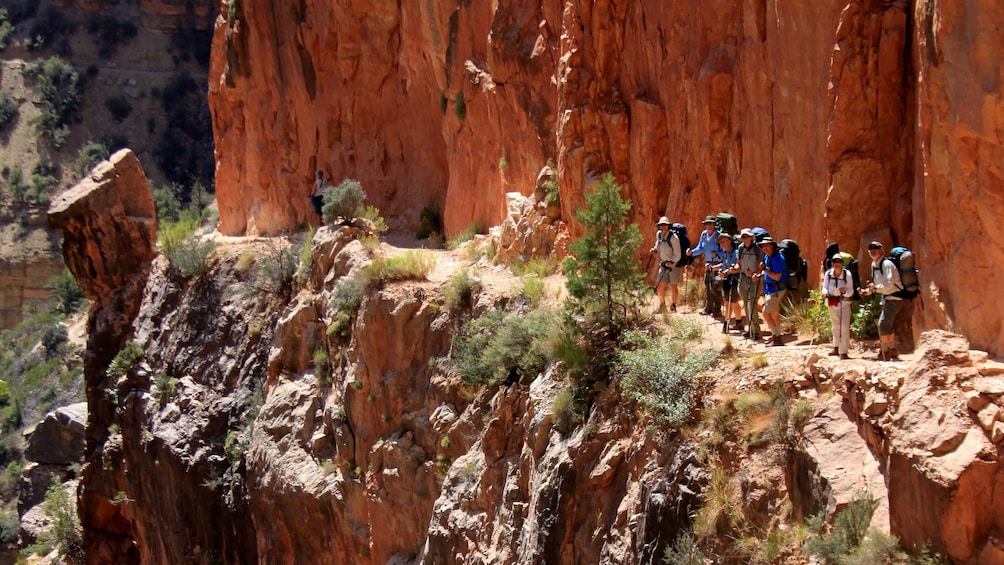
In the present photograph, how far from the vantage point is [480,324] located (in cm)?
1526

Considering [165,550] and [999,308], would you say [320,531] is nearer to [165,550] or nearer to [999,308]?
[165,550]

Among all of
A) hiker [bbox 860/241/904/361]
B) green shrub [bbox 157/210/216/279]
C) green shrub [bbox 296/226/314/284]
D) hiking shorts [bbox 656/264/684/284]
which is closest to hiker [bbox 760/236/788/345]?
hiker [bbox 860/241/904/361]

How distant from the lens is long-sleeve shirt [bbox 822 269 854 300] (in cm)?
1017

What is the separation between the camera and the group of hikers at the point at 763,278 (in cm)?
973

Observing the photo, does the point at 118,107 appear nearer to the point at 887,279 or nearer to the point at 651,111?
the point at 651,111

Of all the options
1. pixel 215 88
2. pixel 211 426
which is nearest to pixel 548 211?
pixel 211 426

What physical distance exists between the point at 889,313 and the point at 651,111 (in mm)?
6627

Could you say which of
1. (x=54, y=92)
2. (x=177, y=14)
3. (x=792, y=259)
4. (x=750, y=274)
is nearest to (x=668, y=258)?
(x=750, y=274)

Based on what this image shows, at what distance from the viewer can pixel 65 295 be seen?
176 ft

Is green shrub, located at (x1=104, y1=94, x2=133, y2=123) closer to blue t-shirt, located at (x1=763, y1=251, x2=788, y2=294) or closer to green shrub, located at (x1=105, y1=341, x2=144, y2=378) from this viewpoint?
green shrub, located at (x1=105, y1=341, x2=144, y2=378)

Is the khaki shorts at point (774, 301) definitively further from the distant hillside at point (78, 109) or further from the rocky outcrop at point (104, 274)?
the distant hillside at point (78, 109)

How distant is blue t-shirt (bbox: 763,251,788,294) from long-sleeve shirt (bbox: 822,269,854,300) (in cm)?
93

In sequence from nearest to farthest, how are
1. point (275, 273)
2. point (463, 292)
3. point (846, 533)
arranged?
1. point (846, 533)
2. point (463, 292)
3. point (275, 273)

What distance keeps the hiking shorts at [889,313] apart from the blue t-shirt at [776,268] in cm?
161
